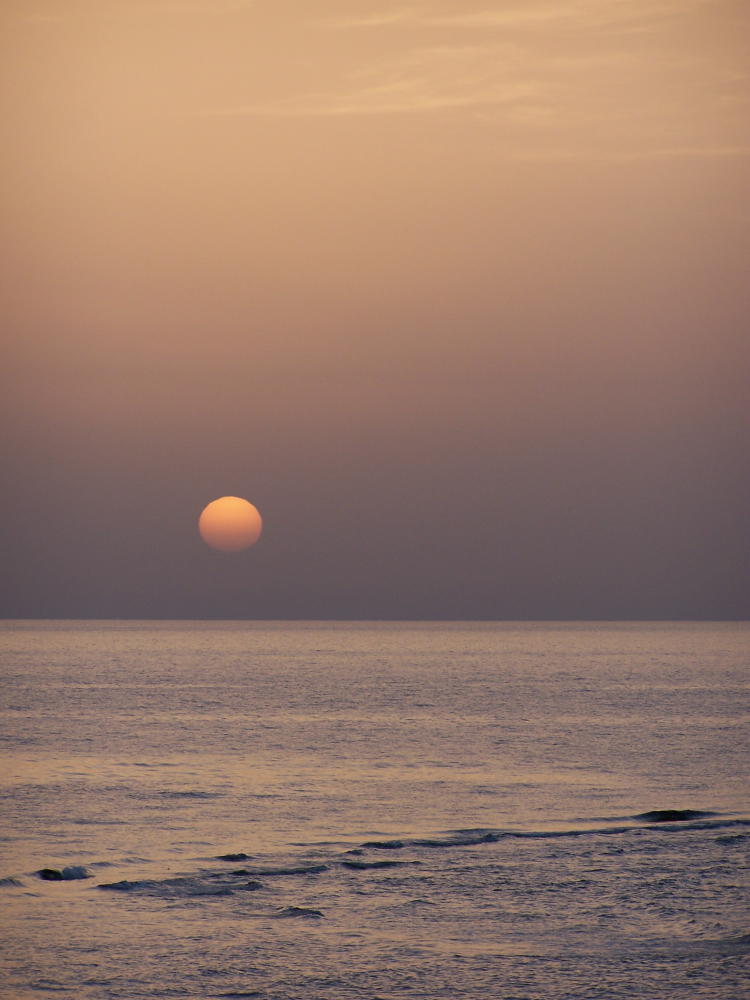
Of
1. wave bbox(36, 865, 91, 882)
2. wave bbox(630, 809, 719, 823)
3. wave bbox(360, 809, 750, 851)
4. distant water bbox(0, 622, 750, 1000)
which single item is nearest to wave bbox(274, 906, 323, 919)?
distant water bbox(0, 622, 750, 1000)

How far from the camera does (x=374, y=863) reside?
3597 cm

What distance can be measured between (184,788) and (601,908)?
29.6 metres

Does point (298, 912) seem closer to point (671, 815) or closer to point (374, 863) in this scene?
point (374, 863)

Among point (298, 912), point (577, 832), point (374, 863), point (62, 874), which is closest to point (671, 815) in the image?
point (577, 832)

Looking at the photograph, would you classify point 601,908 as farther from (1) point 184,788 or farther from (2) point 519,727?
(2) point 519,727

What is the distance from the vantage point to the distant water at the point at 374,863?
24.5m

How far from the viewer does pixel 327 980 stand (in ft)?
78.3

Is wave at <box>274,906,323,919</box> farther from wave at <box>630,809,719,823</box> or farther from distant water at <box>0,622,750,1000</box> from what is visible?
wave at <box>630,809,719,823</box>

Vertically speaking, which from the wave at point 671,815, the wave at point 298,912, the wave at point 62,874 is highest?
the wave at point 62,874

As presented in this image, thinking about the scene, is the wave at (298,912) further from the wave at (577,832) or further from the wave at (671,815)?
the wave at (671,815)

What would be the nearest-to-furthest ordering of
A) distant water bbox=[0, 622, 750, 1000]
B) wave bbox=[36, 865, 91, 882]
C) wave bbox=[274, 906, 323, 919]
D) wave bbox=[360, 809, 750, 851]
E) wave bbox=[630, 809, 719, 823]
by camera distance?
distant water bbox=[0, 622, 750, 1000] → wave bbox=[274, 906, 323, 919] → wave bbox=[36, 865, 91, 882] → wave bbox=[360, 809, 750, 851] → wave bbox=[630, 809, 719, 823]

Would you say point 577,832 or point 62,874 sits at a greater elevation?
point 62,874

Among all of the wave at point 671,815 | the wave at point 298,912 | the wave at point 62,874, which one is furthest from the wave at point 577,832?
the wave at point 62,874

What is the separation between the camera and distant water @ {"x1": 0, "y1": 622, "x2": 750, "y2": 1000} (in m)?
24.5
